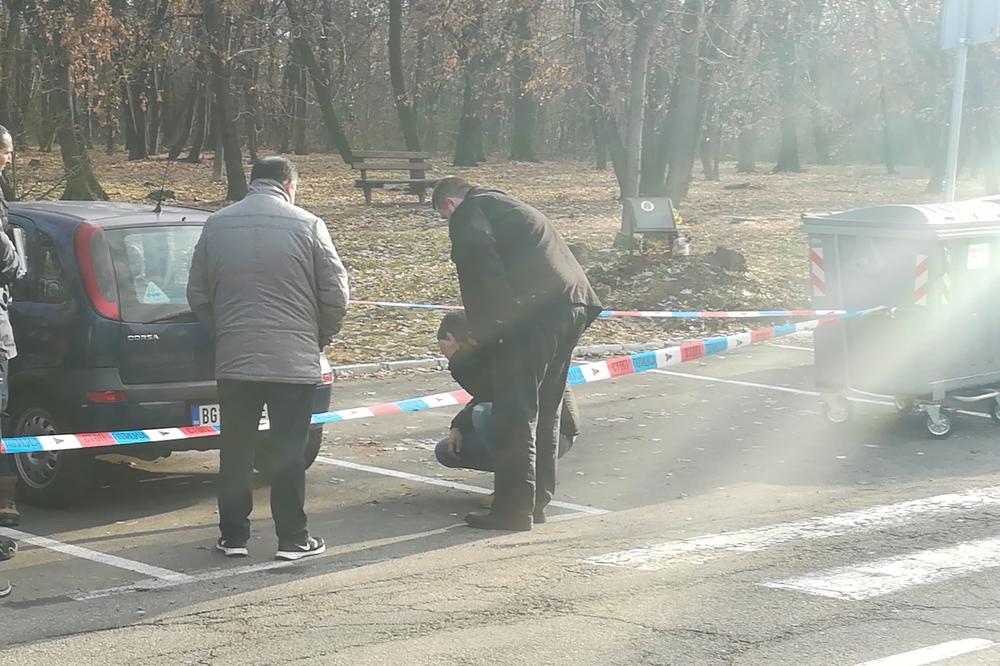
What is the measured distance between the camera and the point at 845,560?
6.56m

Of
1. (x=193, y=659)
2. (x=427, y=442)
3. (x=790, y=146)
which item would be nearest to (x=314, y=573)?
(x=193, y=659)

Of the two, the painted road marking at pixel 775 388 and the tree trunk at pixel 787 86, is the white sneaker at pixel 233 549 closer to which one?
the painted road marking at pixel 775 388

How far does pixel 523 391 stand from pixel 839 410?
403 centimetres

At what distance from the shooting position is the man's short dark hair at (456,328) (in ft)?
24.7

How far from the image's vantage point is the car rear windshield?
771 centimetres

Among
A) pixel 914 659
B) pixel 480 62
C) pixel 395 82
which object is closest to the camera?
pixel 914 659

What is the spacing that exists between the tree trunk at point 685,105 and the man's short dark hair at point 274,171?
54.4 ft

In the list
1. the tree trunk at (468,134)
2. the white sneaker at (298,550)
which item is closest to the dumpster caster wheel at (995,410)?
the white sneaker at (298,550)

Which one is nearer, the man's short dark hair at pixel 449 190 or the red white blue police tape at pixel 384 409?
the red white blue police tape at pixel 384 409

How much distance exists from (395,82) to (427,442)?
32328 millimetres

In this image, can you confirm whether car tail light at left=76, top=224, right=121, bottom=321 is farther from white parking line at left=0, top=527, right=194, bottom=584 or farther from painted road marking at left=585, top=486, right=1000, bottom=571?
painted road marking at left=585, top=486, right=1000, bottom=571

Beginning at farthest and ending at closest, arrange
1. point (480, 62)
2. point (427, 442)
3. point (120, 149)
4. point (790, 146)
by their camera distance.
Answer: point (120, 149) → point (790, 146) → point (480, 62) → point (427, 442)

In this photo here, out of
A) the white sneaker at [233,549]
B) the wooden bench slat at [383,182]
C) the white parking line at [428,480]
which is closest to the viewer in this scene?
the white sneaker at [233,549]

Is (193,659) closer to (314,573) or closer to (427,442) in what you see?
(314,573)
